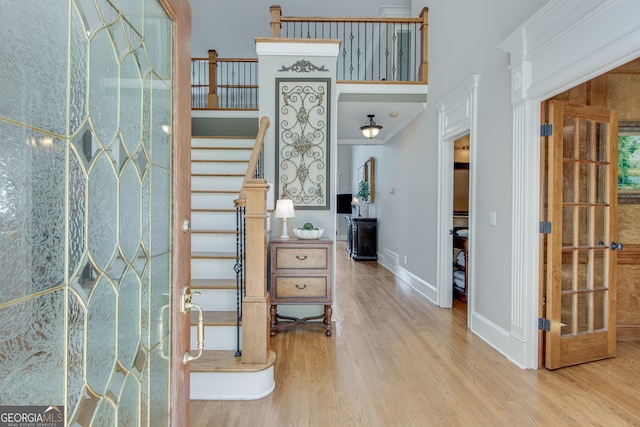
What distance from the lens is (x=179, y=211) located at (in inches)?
41.9

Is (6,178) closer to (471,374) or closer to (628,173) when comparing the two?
(471,374)

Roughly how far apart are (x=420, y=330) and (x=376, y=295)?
1.37m

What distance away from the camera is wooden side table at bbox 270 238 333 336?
3.14 meters

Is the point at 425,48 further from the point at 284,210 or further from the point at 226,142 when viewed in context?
the point at 284,210

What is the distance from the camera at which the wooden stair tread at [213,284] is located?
2744mm

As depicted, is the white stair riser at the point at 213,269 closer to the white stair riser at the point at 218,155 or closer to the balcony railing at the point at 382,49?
the white stair riser at the point at 218,155

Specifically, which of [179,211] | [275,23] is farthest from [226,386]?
[275,23]

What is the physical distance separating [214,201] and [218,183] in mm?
326

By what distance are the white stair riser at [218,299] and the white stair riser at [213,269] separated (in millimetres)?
251

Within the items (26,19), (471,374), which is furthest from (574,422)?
(26,19)

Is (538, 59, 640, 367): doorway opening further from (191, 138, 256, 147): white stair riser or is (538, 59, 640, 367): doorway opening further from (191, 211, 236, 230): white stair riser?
(191, 138, 256, 147): white stair riser

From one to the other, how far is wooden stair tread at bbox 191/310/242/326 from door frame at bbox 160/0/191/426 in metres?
1.35

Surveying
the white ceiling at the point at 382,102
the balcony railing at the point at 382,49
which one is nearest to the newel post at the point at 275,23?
the balcony railing at the point at 382,49

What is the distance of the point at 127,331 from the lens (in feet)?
2.74
